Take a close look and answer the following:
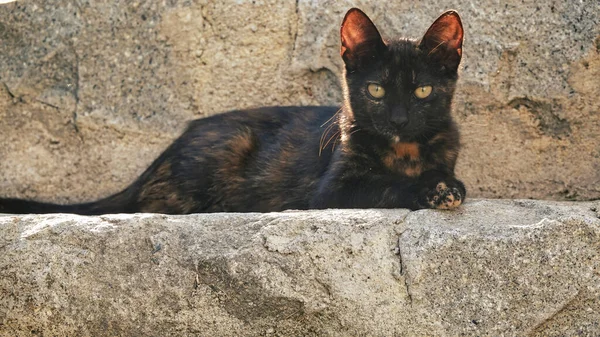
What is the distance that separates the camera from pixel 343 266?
3.53m

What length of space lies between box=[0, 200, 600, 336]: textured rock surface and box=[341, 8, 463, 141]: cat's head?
3.02 ft

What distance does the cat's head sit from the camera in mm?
4523

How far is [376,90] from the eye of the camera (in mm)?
4605

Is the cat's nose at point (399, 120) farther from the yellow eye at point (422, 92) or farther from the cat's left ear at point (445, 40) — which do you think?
the cat's left ear at point (445, 40)

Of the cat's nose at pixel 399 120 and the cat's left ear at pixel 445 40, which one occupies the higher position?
the cat's left ear at pixel 445 40

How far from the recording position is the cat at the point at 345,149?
452 cm

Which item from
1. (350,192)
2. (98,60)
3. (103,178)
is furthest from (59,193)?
(350,192)

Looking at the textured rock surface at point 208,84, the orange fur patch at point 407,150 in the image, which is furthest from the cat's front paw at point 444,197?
the textured rock surface at point 208,84

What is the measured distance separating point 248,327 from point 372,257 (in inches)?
22.3

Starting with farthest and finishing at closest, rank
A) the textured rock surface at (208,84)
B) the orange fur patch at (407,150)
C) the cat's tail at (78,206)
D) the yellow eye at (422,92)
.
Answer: the textured rock surface at (208,84) → the cat's tail at (78,206) → the orange fur patch at (407,150) → the yellow eye at (422,92)

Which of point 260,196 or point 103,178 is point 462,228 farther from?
point 103,178

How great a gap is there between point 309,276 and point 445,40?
167 centimetres

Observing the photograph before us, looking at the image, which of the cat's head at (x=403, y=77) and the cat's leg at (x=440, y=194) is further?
the cat's head at (x=403, y=77)

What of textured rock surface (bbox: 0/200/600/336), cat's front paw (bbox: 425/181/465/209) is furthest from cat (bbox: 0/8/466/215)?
textured rock surface (bbox: 0/200/600/336)
